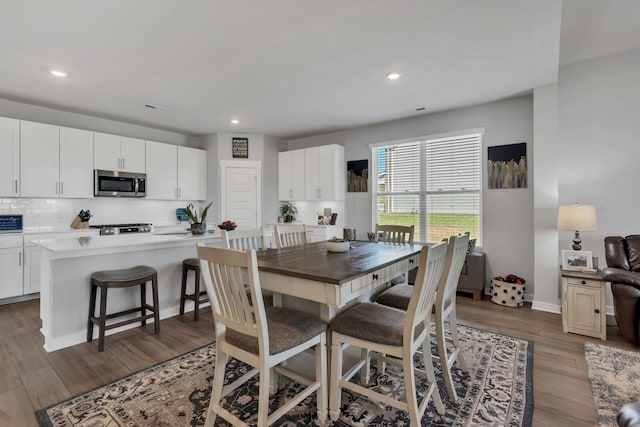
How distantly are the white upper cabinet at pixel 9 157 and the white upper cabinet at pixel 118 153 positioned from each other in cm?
87

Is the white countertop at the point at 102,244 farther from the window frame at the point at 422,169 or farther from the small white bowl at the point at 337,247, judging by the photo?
the window frame at the point at 422,169

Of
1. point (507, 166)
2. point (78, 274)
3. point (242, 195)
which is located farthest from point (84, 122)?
point (507, 166)

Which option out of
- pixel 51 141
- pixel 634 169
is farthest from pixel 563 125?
pixel 51 141

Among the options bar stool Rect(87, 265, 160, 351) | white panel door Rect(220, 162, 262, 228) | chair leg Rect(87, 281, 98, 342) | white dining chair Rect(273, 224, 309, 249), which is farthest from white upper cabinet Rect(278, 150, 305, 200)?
chair leg Rect(87, 281, 98, 342)

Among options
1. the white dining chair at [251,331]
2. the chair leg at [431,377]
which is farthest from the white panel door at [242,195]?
the chair leg at [431,377]

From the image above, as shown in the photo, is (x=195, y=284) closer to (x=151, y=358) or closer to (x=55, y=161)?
(x=151, y=358)

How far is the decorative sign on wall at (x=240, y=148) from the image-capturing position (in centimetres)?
589

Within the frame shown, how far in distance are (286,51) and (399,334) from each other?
2514 mm

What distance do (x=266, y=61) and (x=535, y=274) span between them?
3.96 m

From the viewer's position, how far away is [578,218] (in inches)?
124

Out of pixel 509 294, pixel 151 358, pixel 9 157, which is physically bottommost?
pixel 151 358

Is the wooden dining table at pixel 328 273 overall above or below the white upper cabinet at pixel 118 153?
below

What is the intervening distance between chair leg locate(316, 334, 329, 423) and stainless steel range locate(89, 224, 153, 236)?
4.48 m

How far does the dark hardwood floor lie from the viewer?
1900 mm
